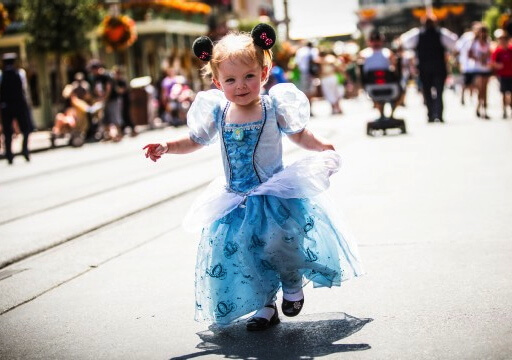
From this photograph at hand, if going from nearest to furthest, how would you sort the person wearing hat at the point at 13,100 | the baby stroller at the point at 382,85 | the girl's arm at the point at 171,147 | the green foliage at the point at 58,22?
the girl's arm at the point at 171,147 < the baby stroller at the point at 382,85 < the person wearing hat at the point at 13,100 < the green foliage at the point at 58,22

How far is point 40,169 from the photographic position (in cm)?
Result: 1555

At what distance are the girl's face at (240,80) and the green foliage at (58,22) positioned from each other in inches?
995

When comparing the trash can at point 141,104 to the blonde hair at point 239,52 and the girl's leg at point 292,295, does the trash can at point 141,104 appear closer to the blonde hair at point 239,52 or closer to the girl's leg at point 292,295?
the blonde hair at point 239,52

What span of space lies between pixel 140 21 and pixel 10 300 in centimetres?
3662

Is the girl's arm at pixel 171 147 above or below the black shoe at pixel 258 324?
above

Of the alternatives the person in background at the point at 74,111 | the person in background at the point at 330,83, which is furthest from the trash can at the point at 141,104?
the person in background at the point at 330,83

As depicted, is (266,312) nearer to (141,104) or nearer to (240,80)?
(240,80)

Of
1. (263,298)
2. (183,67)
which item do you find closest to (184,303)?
(263,298)

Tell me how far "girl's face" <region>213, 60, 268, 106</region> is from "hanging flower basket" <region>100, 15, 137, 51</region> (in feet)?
86.5

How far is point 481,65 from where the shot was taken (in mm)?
17750

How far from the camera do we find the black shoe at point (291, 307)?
4.39 metres

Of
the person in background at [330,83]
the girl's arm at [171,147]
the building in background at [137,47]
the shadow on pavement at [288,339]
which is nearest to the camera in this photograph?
the shadow on pavement at [288,339]

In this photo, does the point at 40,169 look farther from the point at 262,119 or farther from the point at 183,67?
the point at 183,67

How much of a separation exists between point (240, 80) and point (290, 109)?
1.01ft
